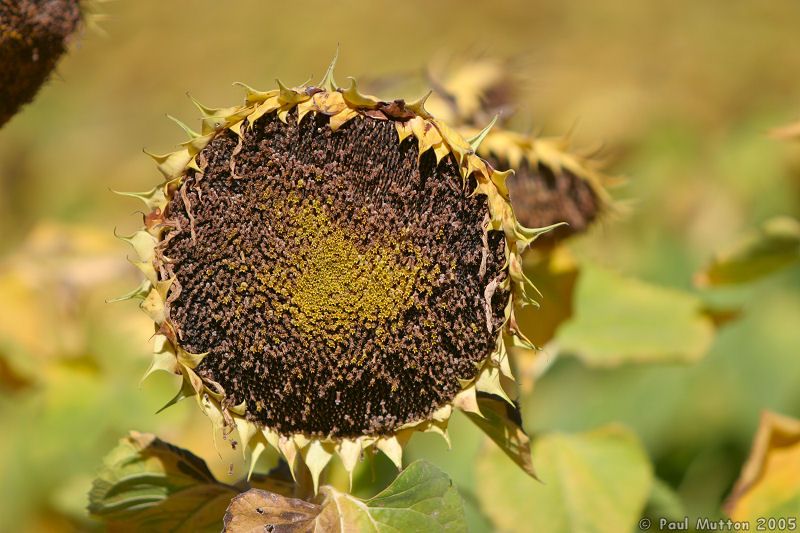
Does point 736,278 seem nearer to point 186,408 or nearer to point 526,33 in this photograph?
point 186,408

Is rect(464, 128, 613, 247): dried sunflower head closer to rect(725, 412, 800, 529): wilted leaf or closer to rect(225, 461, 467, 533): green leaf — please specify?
rect(725, 412, 800, 529): wilted leaf

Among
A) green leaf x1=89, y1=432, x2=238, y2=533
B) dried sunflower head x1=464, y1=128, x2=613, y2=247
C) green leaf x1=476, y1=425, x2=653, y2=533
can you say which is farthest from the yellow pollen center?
green leaf x1=476, y1=425, x2=653, y2=533

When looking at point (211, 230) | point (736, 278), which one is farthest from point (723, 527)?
point (211, 230)

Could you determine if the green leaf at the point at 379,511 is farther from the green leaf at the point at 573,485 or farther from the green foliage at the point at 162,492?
the green leaf at the point at 573,485

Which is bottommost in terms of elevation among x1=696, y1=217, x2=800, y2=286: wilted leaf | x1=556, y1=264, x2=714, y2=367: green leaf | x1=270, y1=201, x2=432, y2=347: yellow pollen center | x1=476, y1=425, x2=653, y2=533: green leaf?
x1=476, y1=425, x2=653, y2=533: green leaf

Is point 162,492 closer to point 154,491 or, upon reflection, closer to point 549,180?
A: point 154,491

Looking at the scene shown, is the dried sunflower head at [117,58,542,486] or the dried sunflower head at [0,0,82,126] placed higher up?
the dried sunflower head at [0,0,82,126]

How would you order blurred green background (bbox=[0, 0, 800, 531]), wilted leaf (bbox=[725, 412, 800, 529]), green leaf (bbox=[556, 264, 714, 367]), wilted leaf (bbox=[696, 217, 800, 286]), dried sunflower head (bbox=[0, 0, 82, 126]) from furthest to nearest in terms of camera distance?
blurred green background (bbox=[0, 0, 800, 531])
green leaf (bbox=[556, 264, 714, 367])
wilted leaf (bbox=[696, 217, 800, 286])
wilted leaf (bbox=[725, 412, 800, 529])
dried sunflower head (bbox=[0, 0, 82, 126])

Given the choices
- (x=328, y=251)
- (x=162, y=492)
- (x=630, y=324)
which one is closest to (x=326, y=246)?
(x=328, y=251)
